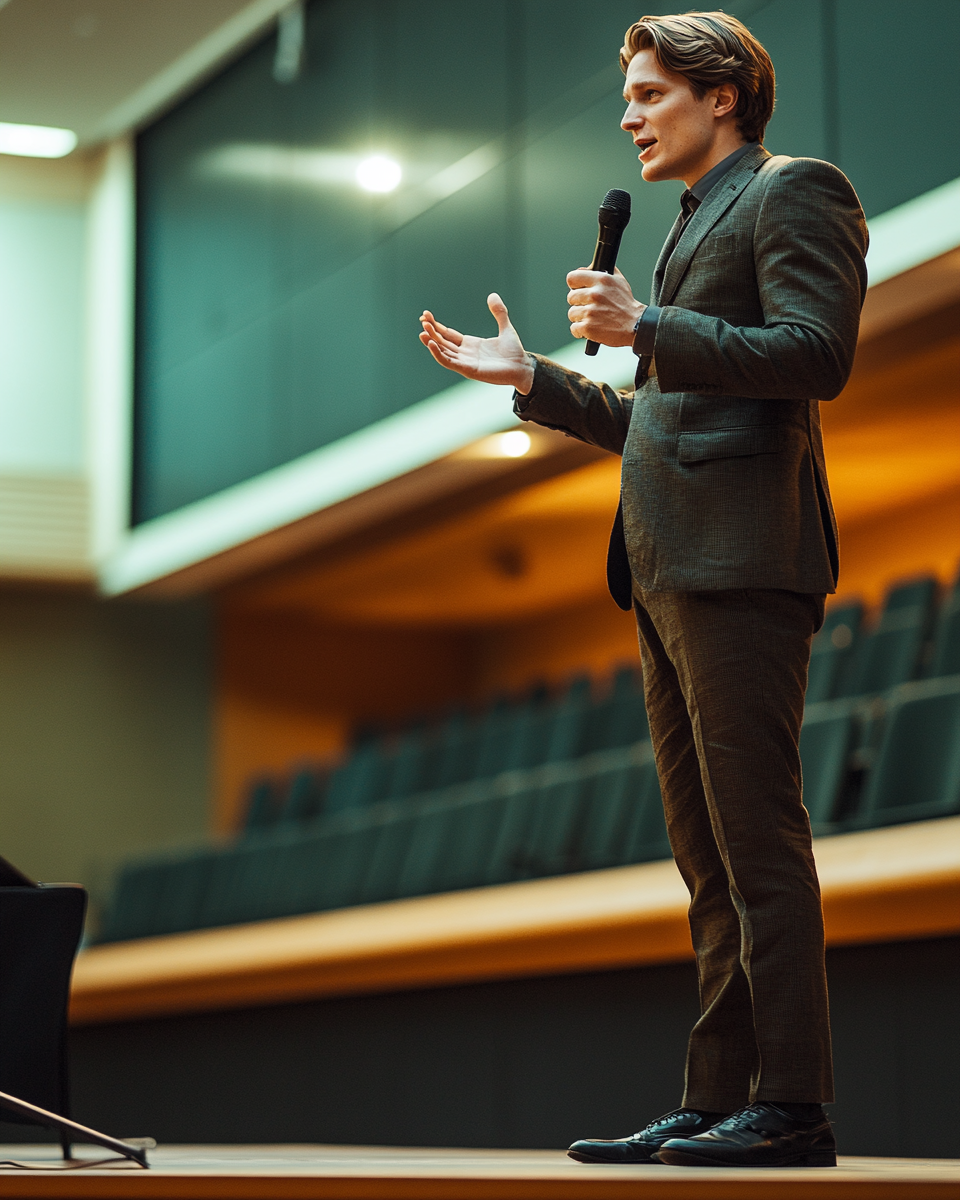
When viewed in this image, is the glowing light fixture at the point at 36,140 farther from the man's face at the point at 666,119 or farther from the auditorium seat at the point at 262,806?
the man's face at the point at 666,119

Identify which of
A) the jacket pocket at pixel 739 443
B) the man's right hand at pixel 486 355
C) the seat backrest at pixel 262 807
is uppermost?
the man's right hand at pixel 486 355

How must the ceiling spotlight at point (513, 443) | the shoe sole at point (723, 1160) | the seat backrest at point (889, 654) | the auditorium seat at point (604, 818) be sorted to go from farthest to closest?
the ceiling spotlight at point (513, 443) < the seat backrest at point (889, 654) < the auditorium seat at point (604, 818) < the shoe sole at point (723, 1160)

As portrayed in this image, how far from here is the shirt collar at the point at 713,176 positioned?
104cm

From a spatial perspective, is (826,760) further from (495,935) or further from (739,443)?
(739,443)

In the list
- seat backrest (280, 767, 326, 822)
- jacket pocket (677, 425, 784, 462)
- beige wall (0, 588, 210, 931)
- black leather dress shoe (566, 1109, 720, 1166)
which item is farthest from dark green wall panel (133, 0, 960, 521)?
black leather dress shoe (566, 1109, 720, 1166)

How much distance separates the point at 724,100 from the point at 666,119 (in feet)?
0.14

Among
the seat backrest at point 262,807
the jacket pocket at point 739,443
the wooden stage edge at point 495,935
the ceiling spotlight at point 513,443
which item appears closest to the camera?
the jacket pocket at point 739,443

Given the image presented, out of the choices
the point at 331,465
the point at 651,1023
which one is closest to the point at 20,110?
the point at 331,465

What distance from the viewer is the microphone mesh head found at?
1047 mm

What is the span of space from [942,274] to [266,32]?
2.41m

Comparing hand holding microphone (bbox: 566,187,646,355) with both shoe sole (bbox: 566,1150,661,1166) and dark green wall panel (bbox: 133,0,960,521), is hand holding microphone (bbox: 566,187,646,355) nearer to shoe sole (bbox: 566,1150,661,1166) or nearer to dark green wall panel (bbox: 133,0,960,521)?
shoe sole (bbox: 566,1150,661,1166)

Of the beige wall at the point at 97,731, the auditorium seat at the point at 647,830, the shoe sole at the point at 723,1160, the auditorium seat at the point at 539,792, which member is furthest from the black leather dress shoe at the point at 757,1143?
the beige wall at the point at 97,731

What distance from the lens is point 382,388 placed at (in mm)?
3629

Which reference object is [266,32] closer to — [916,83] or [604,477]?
[604,477]
